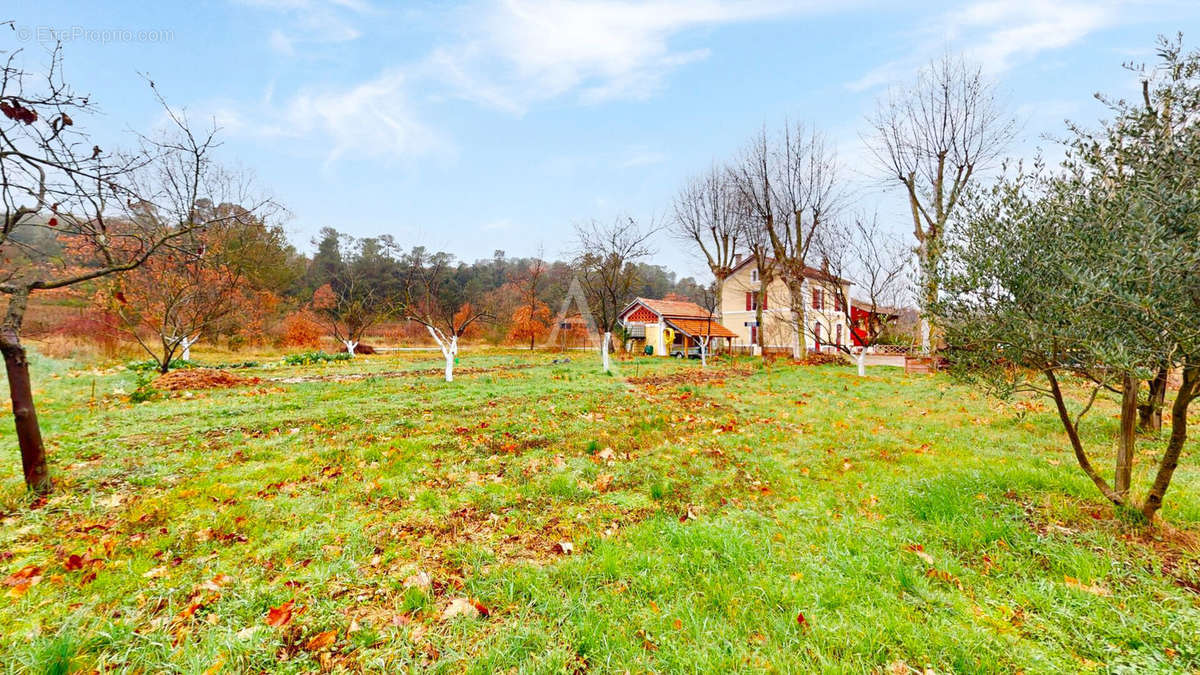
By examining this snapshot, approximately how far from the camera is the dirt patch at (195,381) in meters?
10.2

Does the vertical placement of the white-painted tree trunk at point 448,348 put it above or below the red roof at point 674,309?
below

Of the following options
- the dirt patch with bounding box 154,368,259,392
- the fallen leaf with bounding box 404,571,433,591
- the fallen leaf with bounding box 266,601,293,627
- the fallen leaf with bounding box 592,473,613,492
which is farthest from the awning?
the fallen leaf with bounding box 266,601,293,627

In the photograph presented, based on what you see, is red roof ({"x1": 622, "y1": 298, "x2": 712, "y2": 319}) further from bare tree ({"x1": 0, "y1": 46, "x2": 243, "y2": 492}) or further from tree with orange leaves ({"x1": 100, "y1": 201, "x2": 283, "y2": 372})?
bare tree ({"x1": 0, "y1": 46, "x2": 243, "y2": 492})

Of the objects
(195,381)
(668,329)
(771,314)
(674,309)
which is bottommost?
(195,381)

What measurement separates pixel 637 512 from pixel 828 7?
37.4 feet

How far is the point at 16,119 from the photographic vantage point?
302 centimetres

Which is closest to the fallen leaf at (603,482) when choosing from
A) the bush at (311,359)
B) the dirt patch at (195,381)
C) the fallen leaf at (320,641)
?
the fallen leaf at (320,641)

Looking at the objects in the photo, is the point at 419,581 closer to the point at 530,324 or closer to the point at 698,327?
the point at 698,327

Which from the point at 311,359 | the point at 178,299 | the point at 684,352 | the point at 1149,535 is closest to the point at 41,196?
the point at 1149,535

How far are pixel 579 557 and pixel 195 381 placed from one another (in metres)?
12.8

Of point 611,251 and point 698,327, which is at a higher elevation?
point 611,251

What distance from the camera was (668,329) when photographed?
2919 centimetres

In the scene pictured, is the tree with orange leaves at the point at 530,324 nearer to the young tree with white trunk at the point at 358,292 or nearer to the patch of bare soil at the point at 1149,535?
the young tree with white trunk at the point at 358,292

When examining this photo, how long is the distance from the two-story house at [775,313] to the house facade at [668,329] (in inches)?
50.1
